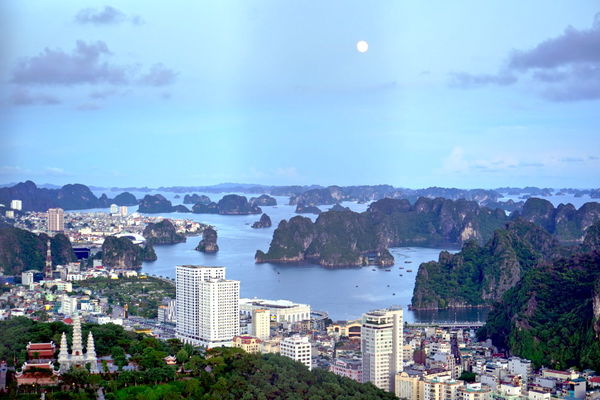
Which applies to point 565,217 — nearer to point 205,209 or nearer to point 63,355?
point 205,209

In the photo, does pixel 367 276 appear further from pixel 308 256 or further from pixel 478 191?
pixel 478 191

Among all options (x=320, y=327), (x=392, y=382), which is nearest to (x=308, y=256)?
(x=320, y=327)

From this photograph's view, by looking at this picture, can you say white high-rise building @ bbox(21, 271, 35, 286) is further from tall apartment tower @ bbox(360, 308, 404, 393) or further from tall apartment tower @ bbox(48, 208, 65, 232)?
tall apartment tower @ bbox(48, 208, 65, 232)

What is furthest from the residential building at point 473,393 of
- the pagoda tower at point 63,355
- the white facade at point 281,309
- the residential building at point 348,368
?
the white facade at point 281,309

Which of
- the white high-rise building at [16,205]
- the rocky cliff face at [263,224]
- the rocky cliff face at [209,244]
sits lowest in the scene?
the rocky cliff face at [209,244]

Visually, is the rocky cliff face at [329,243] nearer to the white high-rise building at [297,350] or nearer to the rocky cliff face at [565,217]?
the rocky cliff face at [565,217]

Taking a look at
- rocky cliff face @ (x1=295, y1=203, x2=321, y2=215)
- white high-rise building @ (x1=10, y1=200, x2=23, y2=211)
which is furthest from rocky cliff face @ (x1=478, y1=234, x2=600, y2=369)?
rocky cliff face @ (x1=295, y1=203, x2=321, y2=215)

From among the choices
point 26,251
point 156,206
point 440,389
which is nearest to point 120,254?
point 26,251
